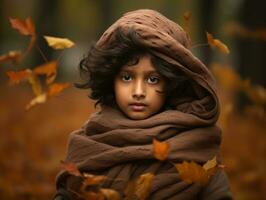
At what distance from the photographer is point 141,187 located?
3.46 metres

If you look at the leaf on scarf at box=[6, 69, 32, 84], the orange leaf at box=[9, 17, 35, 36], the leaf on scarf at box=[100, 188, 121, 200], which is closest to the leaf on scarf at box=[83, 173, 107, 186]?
the leaf on scarf at box=[100, 188, 121, 200]

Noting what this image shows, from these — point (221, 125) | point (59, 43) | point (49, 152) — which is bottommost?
point (49, 152)

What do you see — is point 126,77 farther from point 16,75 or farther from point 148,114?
point 16,75

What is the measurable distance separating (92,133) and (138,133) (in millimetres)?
292

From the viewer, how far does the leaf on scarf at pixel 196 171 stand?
342cm

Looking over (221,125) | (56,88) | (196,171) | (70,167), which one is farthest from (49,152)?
(196,171)

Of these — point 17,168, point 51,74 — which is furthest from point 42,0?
point 51,74

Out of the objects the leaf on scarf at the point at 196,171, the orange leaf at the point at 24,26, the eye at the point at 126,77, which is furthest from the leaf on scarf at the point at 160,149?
the orange leaf at the point at 24,26

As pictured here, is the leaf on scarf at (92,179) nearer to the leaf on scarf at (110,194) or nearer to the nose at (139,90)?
the leaf on scarf at (110,194)

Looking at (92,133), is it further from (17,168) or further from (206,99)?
(17,168)

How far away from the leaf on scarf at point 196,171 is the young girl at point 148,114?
0.49ft

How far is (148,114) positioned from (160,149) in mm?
414

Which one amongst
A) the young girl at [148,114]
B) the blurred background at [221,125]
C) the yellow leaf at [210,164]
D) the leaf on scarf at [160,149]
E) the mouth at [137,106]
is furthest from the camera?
the blurred background at [221,125]

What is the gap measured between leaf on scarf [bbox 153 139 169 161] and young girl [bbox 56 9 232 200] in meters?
0.18
